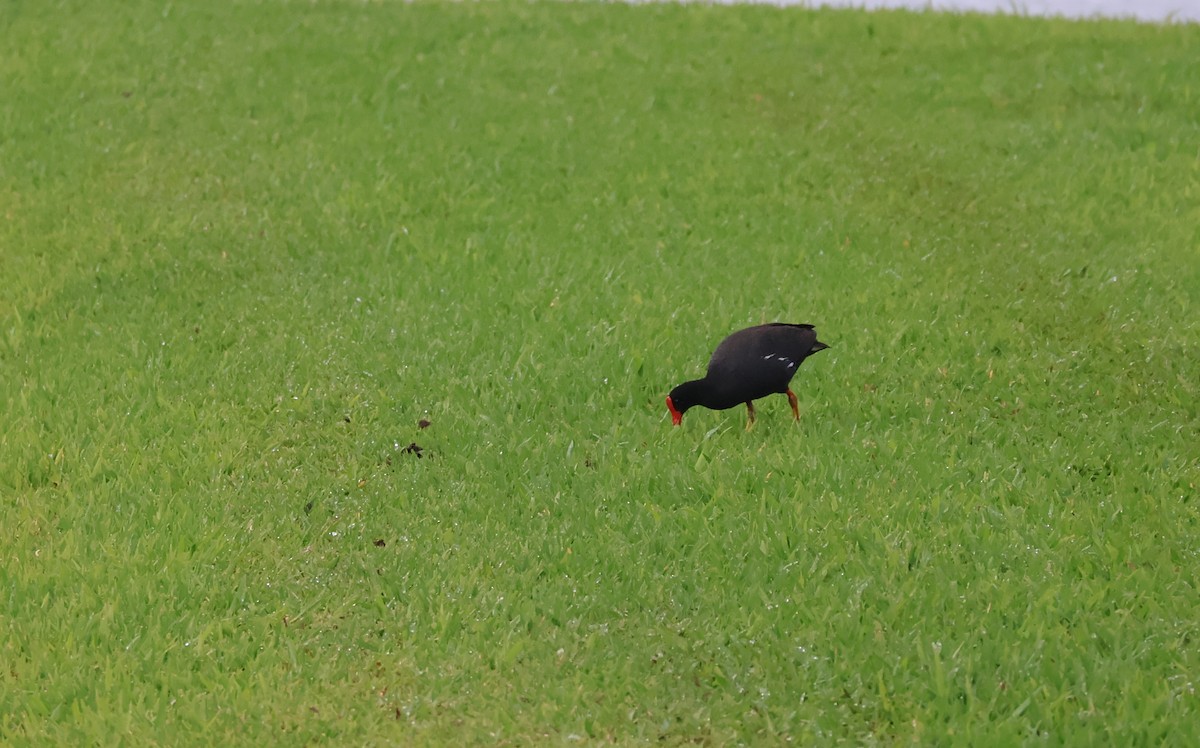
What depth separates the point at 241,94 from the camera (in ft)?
49.3

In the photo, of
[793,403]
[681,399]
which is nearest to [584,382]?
[681,399]

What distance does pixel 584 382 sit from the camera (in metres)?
8.98

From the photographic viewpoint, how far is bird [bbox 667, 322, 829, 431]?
25.6 feet

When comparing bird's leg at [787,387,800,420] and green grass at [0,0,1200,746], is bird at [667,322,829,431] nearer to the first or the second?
bird's leg at [787,387,800,420]

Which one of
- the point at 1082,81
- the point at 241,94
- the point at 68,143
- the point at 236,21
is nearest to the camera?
the point at 68,143

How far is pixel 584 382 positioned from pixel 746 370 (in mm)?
1589

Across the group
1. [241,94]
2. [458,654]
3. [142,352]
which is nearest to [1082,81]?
[241,94]

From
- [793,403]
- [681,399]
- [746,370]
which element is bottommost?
[793,403]

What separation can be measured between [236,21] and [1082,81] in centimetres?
1139

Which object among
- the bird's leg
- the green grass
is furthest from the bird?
the green grass

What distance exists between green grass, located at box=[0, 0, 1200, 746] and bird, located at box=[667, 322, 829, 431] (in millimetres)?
310

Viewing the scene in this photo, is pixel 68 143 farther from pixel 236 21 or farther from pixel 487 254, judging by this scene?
pixel 487 254

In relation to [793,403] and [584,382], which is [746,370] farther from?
[584,382]

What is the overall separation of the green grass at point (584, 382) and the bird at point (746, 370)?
310 millimetres
